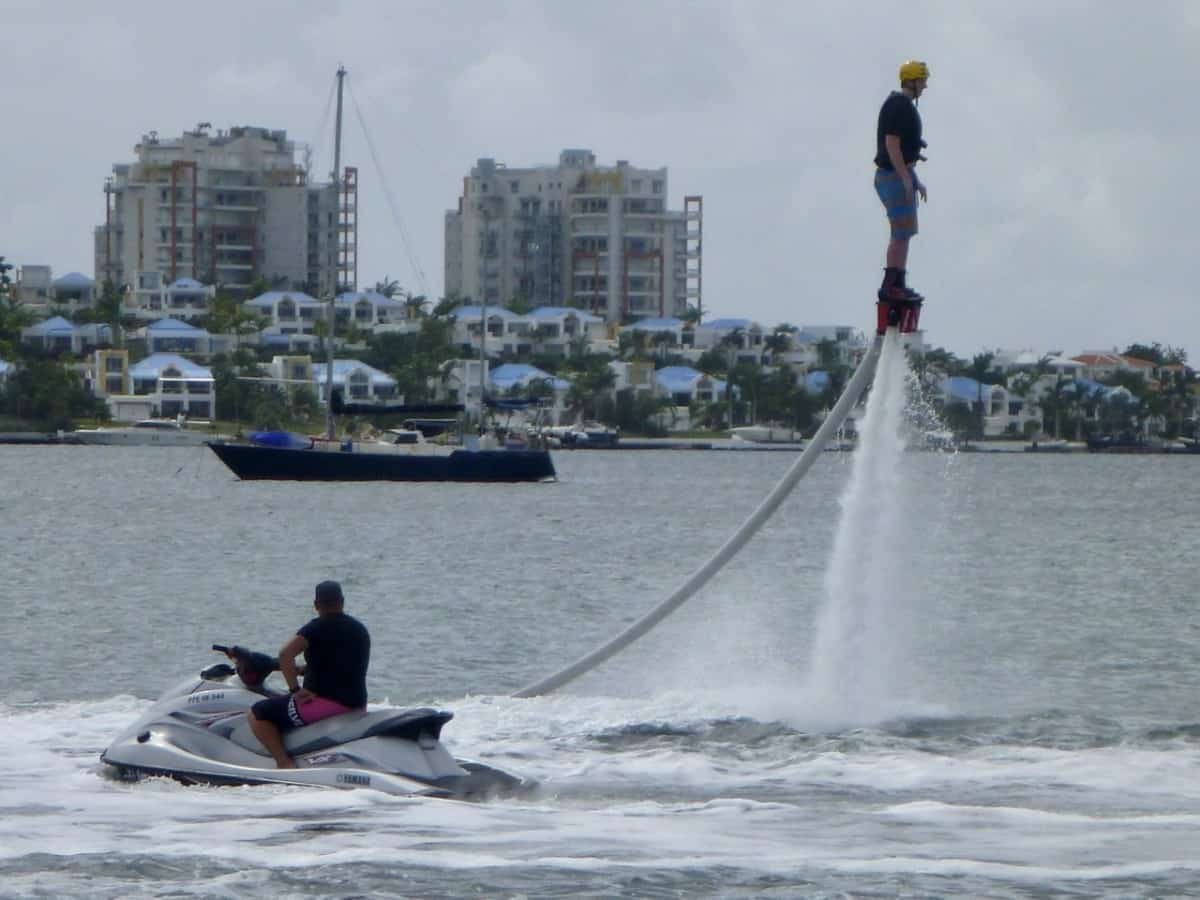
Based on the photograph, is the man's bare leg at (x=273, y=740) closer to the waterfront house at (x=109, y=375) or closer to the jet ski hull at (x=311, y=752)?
the jet ski hull at (x=311, y=752)

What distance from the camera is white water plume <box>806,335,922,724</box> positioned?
2302cm

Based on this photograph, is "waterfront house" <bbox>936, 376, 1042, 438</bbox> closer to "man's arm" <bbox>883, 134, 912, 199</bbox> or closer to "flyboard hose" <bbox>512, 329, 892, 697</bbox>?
"flyboard hose" <bbox>512, 329, 892, 697</bbox>

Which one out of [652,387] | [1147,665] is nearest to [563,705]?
[1147,665]

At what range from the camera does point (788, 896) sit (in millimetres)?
16594

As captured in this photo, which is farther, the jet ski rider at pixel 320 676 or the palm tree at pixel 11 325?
the palm tree at pixel 11 325

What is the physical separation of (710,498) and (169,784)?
82.4 m

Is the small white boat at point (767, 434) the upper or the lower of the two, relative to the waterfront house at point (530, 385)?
lower

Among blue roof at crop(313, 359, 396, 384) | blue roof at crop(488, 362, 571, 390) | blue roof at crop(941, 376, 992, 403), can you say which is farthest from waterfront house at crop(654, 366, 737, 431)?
blue roof at crop(313, 359, 396, 384)

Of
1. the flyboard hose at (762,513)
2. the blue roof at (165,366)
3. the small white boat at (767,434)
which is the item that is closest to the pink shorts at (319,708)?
the flyboard hose at (762,513)

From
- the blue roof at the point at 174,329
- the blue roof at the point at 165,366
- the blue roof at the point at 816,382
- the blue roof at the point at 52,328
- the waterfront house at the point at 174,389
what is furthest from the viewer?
the blue roof at the point at 174,329

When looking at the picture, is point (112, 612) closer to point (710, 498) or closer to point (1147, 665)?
point (1147, 665)

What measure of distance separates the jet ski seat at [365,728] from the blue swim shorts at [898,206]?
530cm

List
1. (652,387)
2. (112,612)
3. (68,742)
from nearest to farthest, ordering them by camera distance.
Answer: (68,742) < (112,612) < (652,387)

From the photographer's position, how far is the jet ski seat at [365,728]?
18844 millimetres
